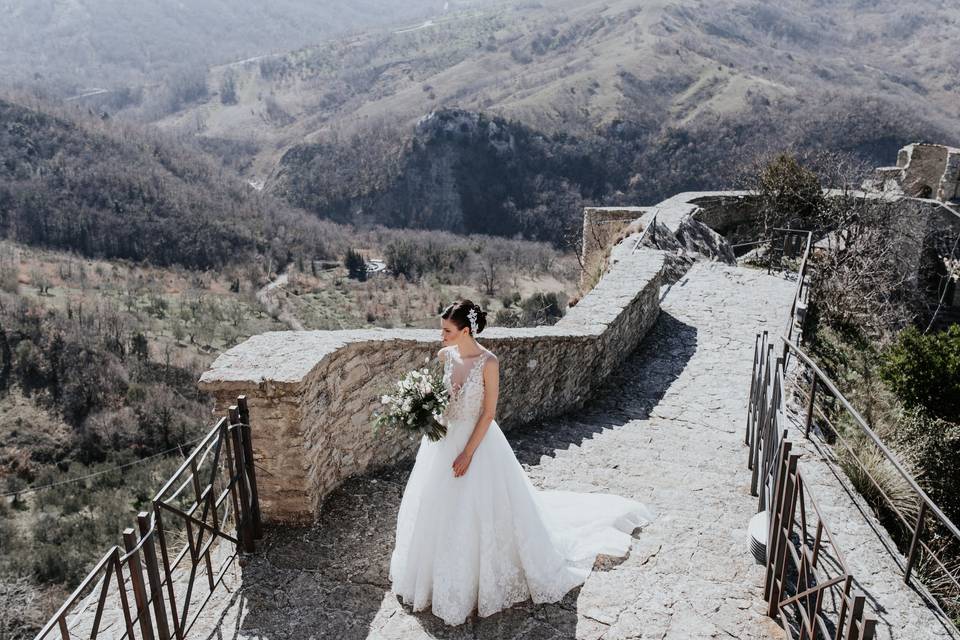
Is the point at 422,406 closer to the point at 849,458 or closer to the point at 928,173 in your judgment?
the point at 849,458

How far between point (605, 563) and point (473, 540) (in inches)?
38.5

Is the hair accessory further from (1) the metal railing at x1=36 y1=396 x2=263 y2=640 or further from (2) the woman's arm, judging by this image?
(1) the metal railing at x1=36 y1=396 x2=263 y2=640

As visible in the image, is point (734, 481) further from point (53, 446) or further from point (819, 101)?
point (819, 101)

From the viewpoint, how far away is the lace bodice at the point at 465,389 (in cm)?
393

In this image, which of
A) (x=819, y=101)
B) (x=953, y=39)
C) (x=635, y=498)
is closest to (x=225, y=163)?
(x=819, y=101)

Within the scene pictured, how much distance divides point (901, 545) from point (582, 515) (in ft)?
10.2

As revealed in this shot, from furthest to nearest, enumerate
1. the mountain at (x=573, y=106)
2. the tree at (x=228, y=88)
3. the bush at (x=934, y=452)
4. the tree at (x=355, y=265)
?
the tree at (x=228, y=88), the mountain at (x=573, y=106), the tree at (x=355, y=265), the bush at (x=934, y=452)

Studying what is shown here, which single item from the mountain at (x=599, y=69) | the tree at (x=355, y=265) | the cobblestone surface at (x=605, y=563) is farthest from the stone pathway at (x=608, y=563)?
the mountain at (x=599, y=69)

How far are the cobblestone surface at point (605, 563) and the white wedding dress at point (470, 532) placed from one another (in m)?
0.12

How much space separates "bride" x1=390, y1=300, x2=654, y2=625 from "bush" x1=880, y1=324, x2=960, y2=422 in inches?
249

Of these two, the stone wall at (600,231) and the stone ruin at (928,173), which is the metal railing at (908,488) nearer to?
the stone wall at (600,231)

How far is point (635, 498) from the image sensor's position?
525cm

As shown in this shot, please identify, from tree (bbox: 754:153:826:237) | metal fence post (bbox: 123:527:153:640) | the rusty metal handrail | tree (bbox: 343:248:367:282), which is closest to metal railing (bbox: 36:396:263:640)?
metal fence post (bbox: 123:527:153:640)

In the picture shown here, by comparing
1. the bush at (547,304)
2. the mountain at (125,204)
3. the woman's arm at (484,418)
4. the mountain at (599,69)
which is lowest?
the bush at (547,304)
